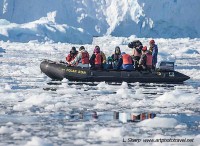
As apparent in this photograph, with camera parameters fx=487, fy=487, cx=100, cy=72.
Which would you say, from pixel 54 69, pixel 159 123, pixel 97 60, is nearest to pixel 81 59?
pixel 97 60

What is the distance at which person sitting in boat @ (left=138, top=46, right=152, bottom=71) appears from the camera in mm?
13891

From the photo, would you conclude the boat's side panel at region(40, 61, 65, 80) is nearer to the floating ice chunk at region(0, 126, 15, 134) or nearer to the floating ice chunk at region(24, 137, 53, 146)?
the floating ice chunk at region(0, 126, 15, 134)

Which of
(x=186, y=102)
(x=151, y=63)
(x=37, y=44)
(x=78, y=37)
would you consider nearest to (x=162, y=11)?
(x=78, y=37)

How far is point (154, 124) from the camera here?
668 cm

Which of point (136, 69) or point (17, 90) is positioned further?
point (136, 69)

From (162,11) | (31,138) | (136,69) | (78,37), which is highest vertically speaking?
(162,11)

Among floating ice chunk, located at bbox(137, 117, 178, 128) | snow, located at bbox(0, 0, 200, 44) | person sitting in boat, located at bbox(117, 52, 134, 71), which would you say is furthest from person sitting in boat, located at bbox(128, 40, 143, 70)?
snow, located at bbox(0, 0, 200, 44)

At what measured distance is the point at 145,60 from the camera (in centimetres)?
1397

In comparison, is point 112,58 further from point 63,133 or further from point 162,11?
point 162,11

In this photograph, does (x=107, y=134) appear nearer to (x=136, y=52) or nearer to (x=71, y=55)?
(x=136, y=52)

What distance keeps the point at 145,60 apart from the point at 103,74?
1.31 meters

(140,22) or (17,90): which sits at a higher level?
(140,22)

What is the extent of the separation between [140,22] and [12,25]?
1748 centimetres

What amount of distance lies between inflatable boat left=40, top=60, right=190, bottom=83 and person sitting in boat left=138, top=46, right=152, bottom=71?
0.25 metres
